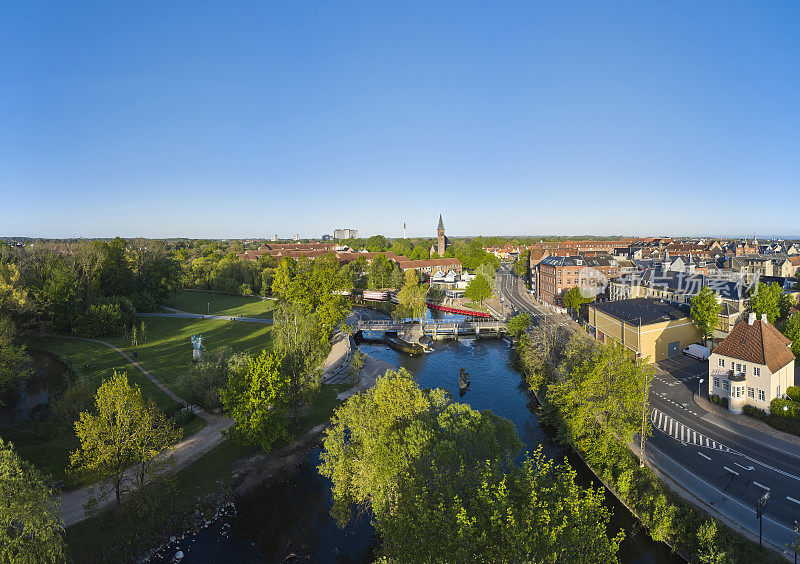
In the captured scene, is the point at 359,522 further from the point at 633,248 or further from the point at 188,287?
the point at 633,248

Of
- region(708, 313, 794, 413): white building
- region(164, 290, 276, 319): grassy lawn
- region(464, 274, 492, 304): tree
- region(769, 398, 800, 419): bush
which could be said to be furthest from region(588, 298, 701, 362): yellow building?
region(164, 290, 276, 319): grassy lawn

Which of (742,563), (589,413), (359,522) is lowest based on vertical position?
(359,522)

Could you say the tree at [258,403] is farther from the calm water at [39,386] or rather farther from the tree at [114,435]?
the calm water at [39,386]

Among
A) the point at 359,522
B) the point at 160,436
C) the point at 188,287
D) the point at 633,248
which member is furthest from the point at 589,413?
the point at 633,248

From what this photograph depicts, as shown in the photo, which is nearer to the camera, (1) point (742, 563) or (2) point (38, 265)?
(1) point (742, 563)

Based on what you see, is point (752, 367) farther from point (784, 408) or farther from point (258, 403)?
point (258, 403)

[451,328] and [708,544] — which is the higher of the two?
[451,328]

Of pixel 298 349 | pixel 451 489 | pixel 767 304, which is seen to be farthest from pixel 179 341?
pixel 767 304
